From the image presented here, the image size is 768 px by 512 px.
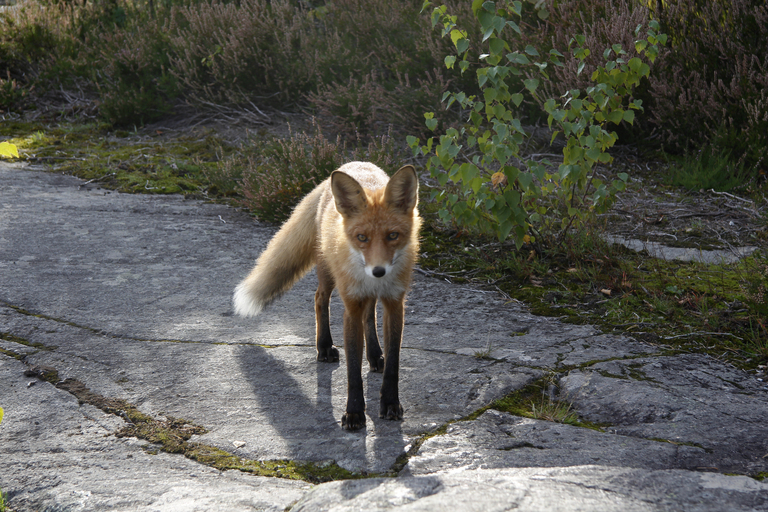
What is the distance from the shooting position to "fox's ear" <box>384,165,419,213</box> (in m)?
2.96

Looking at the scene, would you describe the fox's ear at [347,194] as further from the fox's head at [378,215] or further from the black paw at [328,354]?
the black paw at [328,354]

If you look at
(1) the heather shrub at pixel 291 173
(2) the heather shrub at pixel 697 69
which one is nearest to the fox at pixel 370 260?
(1) the heather shrub at pixel 291 173

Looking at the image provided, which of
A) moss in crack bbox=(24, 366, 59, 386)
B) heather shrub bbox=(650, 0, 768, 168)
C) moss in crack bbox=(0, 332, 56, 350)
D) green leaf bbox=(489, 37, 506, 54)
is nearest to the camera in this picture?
moss in crack bbox=(24, 366, 59, 386)

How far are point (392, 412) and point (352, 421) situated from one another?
209mm

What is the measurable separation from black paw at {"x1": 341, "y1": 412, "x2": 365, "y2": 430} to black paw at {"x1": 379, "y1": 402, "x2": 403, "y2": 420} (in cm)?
14

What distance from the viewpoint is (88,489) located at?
Answer: 2.23 m

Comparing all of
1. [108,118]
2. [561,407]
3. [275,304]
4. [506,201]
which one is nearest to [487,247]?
[506,201]

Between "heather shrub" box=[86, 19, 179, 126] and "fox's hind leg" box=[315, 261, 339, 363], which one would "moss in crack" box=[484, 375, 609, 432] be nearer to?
"fox's hind leg" box=[315, 261, 339, 363]

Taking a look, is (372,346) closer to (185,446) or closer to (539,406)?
(539,406)

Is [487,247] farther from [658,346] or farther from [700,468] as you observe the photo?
[700,468]

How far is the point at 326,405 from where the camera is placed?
3.07 m

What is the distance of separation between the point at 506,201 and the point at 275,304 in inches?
72.1

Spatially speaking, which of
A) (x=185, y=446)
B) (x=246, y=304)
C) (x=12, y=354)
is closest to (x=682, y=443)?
(x=185, y=446)

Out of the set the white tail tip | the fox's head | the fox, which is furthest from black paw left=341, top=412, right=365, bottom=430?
the white tail tip
